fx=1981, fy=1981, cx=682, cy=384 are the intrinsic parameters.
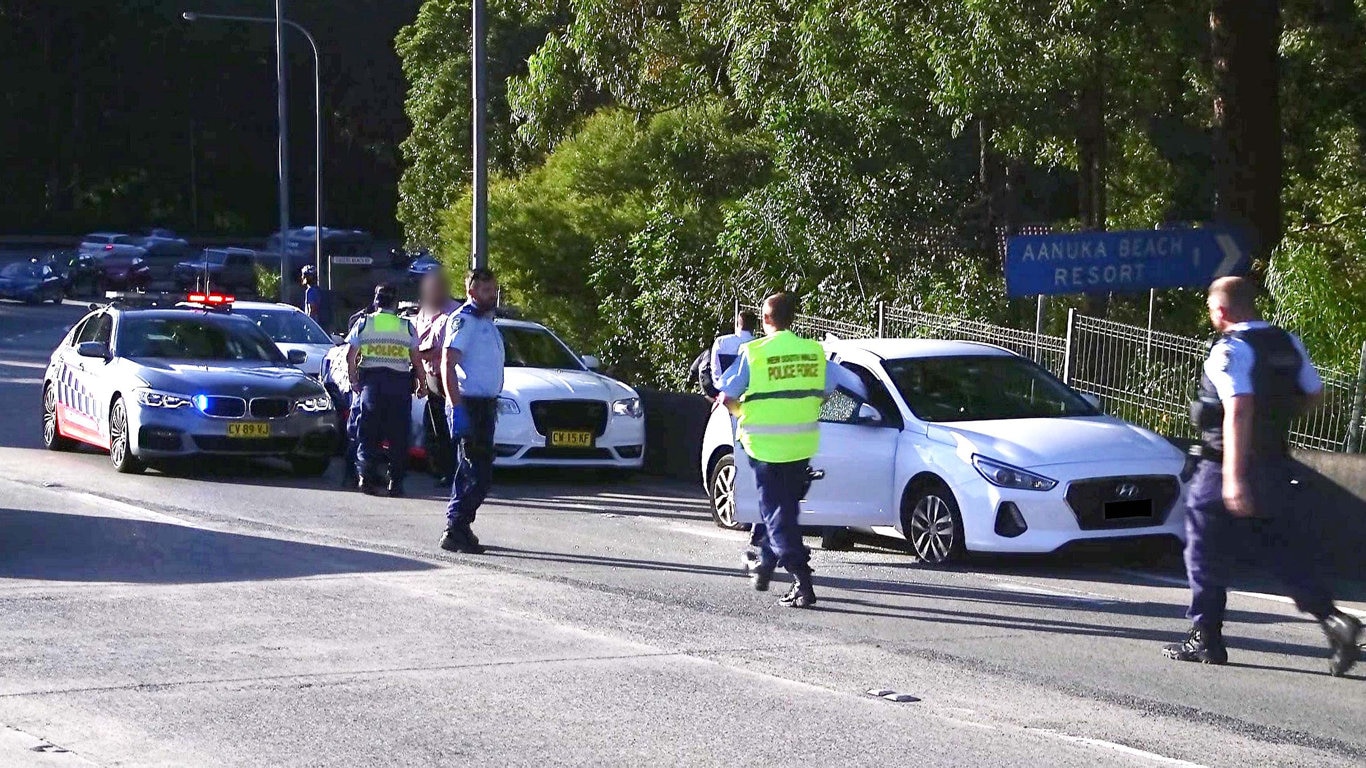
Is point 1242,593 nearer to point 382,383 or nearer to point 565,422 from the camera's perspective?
point 565,422

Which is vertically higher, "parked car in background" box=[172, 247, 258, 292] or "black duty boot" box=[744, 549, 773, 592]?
"parked car in background" box=[172, 247, 258, 292]

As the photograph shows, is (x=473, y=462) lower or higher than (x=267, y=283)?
lower

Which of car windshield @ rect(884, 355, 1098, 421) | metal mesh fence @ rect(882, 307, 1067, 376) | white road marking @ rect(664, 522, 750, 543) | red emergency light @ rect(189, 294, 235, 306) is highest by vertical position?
red emergency light @ rect(189, 294, 235, 306)

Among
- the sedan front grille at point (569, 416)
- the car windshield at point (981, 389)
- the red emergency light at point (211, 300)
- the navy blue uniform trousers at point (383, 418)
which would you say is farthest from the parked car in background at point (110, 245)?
the car windshield at point (981, 389)

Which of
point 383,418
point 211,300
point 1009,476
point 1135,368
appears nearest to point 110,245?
point 211,300

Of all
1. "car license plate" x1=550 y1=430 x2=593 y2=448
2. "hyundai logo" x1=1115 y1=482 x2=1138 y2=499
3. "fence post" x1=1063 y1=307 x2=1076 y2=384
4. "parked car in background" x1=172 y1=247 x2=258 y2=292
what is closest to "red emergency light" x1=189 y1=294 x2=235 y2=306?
"car license plate" x1=550 y1=430 x2=593 y2=448

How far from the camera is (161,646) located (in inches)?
358

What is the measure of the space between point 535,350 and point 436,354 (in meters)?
3.70

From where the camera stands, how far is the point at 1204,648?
9.15 metres

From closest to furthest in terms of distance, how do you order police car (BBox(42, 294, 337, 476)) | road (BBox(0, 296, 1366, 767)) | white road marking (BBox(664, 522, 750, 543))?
road (BBox(0, 296, 1366, 767)), white road marking (BBox(664, 522, 750, 543)), police car (BBox(42, 294, 337, 476))

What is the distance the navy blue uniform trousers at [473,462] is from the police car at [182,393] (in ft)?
15.7

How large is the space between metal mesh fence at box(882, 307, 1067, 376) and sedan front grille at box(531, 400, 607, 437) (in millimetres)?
2971

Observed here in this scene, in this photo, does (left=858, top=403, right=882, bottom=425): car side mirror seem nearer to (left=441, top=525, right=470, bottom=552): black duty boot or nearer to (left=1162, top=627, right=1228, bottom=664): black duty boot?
(left=441, top=525, right=470, bottom=552): black duty boot

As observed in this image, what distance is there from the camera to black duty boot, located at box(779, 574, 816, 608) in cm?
1077
